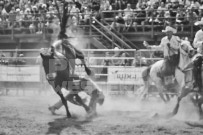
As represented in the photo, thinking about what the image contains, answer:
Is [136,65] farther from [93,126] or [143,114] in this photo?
[93,126]

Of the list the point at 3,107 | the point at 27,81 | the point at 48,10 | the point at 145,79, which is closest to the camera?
A: the point at 3,107

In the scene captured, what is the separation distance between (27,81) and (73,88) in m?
5.33

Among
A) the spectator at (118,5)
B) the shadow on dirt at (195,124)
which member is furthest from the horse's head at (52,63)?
the spectator at (118,5)

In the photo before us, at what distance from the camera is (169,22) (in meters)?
16.2

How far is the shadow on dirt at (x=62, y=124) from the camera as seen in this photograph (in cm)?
871

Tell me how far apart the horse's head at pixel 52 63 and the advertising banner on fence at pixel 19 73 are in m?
5.32

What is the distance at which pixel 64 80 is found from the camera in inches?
399

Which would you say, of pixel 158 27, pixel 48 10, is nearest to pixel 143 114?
pixel 158 27

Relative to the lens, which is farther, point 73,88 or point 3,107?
point 3,107

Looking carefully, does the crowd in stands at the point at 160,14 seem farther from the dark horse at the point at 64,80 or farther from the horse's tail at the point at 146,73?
the dark horse at the point at 64,80

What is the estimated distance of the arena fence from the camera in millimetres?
13992

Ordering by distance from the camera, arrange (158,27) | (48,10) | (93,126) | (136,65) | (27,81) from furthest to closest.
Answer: (48,10), (158,27), (27,81), (136,65), (93,126)

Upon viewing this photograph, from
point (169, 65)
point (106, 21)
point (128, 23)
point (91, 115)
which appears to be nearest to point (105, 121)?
point (91, 115)

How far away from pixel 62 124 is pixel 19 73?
6.57m
